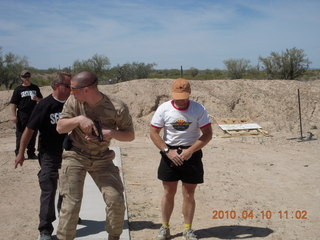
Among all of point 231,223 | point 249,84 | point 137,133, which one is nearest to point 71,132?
point 231,223

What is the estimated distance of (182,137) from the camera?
3.89 meters

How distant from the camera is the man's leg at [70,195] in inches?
128

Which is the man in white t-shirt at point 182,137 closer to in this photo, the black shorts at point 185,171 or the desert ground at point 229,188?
the black shorts at point 185,171

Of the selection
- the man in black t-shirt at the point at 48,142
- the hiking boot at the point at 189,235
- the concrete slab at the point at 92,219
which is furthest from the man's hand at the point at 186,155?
the man in black t-shirt at the point at 48,142

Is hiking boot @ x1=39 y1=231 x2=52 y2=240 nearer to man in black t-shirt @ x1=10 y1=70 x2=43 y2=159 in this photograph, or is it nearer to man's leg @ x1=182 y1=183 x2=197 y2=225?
man's leg @ x1=182 y1=183 x2=197 y2=225

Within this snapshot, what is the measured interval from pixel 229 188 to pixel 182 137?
9.46ft

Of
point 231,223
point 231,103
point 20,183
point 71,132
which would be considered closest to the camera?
point 71,132

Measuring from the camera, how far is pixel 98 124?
316cm

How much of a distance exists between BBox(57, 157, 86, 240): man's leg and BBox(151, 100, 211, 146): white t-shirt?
3.23 feet

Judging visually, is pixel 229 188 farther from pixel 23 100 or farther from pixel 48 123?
pixel 23 100

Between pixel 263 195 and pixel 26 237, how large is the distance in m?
3.58

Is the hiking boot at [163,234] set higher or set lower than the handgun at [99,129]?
lower

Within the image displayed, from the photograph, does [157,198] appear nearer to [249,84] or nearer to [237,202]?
[237,202]
